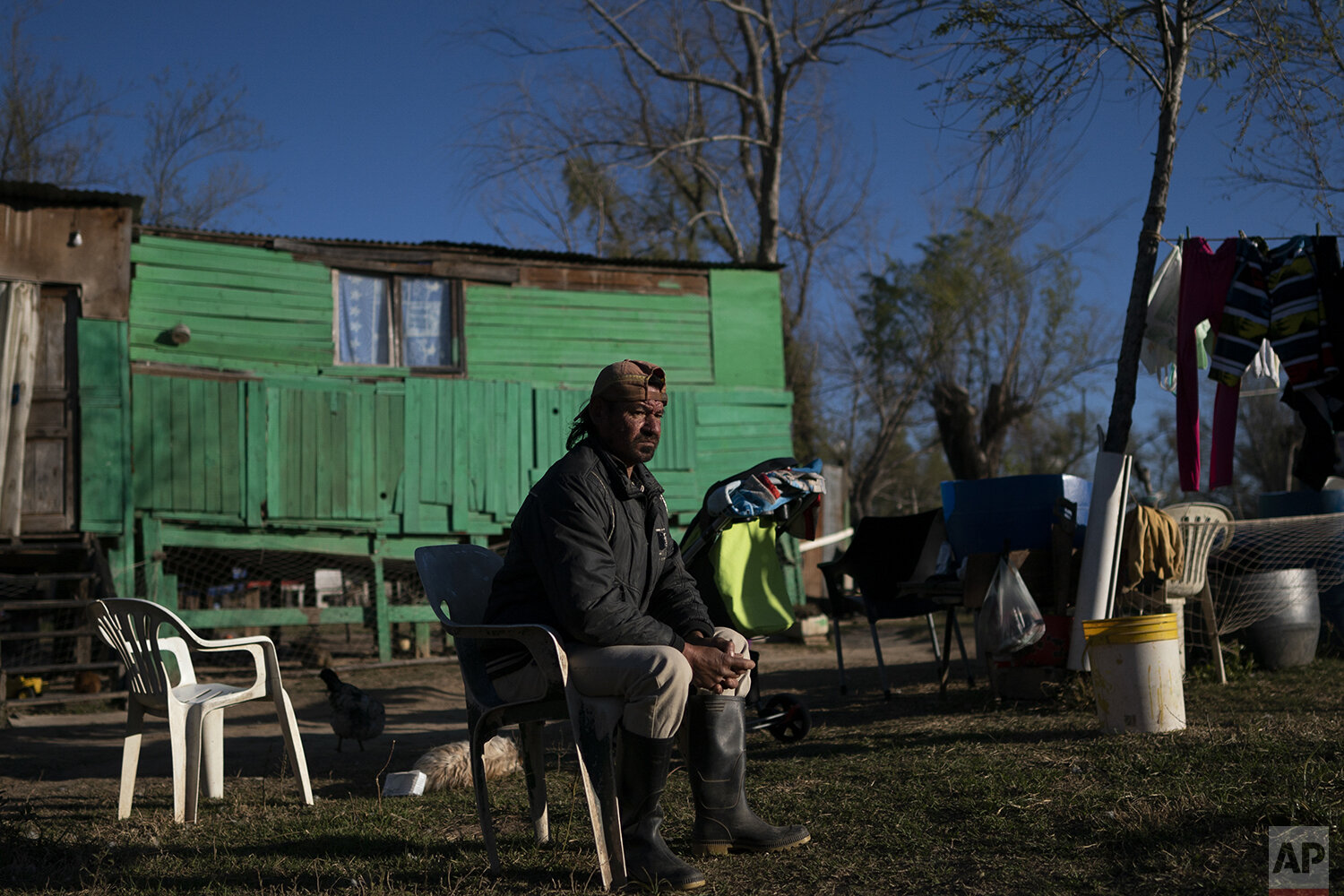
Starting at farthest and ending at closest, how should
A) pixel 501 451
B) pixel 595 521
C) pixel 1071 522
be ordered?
1. pixel 501 451
2. pixel 1071 522
3. pixel 595 521

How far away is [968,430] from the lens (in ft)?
59.1

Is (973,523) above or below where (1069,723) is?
above

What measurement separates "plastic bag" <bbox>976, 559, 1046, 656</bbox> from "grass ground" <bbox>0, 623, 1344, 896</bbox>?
0.46m

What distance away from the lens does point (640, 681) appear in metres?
3.12

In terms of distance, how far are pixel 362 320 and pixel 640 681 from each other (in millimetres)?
10178

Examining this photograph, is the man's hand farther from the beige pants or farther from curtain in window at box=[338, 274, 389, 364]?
curtain in window at box=[338, 274, 389, 364]

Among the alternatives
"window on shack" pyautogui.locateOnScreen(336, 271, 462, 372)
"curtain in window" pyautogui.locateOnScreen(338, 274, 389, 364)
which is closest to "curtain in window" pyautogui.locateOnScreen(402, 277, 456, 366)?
"window on shack" pyautogui.locateOnScreen(336, 271, 462, 372)

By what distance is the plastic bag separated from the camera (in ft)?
19.3

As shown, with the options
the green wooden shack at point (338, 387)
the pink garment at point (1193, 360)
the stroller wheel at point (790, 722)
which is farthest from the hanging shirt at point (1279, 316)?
the green wooden shack at point (338, 387)

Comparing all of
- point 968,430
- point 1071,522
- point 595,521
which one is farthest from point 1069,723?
point 968,430

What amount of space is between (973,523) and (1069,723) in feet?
4.98

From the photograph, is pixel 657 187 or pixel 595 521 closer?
pixel 595 521

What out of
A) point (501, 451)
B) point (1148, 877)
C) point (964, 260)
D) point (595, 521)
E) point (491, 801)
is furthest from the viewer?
point (964, 260)

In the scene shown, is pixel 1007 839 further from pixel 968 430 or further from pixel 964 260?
pixel 964 260
